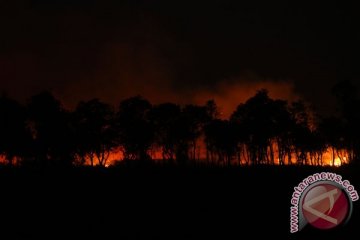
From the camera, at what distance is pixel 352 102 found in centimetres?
6119

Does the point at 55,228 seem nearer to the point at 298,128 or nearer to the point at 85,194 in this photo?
the point at 85,194

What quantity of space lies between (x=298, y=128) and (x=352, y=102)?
1658 centimetres

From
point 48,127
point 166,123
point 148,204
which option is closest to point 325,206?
point 148,204

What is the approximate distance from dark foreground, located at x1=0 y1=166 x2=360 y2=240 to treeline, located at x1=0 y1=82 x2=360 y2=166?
75.1ft

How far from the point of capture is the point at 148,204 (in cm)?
2359

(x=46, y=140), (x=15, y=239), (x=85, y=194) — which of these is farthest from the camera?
(x=46, y=140)

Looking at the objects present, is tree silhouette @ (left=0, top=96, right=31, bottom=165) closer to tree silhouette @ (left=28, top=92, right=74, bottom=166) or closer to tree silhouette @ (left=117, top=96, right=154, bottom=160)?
tree silhouette @ (left=28, top=92, right=74, bottom=166)

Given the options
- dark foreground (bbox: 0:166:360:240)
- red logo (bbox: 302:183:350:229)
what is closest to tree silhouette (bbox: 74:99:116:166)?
dark foreground (bbox: 0:166:360:240)

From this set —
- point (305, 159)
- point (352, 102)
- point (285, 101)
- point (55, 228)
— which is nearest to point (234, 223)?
point (55, 228)

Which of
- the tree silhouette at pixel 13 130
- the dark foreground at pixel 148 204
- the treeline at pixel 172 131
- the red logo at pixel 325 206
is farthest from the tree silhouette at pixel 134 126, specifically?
the red logo at pixel 325 206

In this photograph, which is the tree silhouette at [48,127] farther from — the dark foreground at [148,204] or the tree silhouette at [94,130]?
the dark foreground at [148,204]

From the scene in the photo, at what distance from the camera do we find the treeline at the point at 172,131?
57.8m

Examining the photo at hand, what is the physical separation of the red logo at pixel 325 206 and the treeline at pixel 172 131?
107 feet

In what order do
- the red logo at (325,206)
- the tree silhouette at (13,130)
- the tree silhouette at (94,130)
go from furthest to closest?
1. the tree silhouette at (94,130)
2. the tree silhouette at (13,130)
3. the red logo at (325,206)
